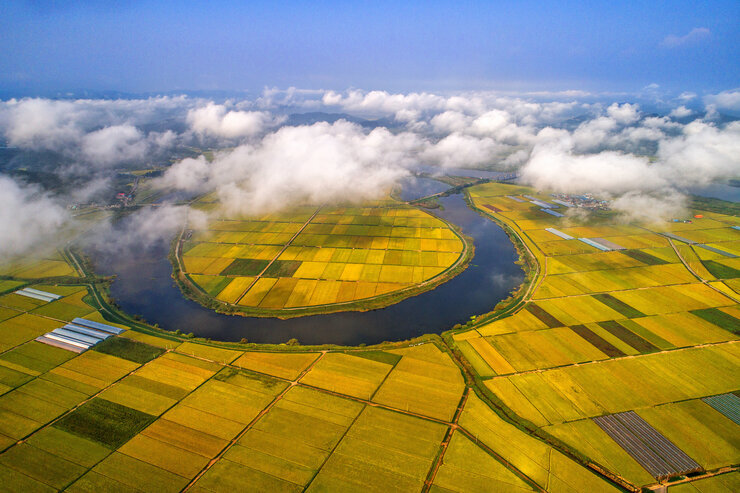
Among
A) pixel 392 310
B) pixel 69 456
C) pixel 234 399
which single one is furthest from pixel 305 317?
pixel 69 456

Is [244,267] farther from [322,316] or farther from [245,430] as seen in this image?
[245,430]

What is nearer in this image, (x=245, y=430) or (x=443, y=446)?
(x=443, y=446)

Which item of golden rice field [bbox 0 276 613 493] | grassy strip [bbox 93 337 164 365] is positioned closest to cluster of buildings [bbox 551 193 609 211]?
golden rice field [bbox 0 276 613 493]

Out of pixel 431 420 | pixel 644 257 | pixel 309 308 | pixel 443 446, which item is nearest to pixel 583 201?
pixel 644 257

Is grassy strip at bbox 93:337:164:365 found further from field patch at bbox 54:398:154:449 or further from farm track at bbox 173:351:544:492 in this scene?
farm track at bbox 173:351:544:492

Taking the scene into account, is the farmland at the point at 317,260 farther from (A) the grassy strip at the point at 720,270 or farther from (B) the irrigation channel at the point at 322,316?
(A) the grassy strip at the point at 720,270
